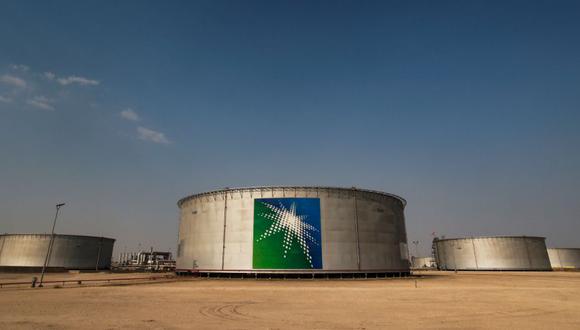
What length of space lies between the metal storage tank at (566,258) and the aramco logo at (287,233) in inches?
4448

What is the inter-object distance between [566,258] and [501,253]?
4525 cm

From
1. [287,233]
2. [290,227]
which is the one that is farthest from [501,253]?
[287,233]

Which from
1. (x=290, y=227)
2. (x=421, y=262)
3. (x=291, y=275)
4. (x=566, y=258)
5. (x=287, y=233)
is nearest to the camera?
(x=291, y=275)

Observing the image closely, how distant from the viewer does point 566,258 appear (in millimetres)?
115062

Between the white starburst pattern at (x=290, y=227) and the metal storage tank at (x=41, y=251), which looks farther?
the metal storage tank at (x=41, y=251)

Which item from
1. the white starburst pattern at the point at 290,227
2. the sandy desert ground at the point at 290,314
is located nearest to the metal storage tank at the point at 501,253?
the white starburst pattern at the point at 290,227

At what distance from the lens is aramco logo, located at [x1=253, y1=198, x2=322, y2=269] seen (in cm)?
4566

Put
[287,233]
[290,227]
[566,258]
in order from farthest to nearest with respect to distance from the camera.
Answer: [566,258] → [290,227] → [287,233]

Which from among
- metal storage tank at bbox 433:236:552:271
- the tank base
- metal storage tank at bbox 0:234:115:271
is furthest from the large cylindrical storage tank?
metal storage tank at bbox 433:236:552:271

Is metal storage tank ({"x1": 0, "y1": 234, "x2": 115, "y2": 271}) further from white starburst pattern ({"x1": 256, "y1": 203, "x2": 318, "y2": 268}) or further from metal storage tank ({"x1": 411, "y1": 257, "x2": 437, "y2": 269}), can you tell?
metal storage tank ({"x1": 411, "y1": 257, "x2": 437, "y2": 269})

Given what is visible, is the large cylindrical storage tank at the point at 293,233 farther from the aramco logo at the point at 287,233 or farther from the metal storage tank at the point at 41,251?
the metal storage tank at the point at 41,251

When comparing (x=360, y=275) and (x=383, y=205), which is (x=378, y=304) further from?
(x=383, y=205)

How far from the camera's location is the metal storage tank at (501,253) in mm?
90750

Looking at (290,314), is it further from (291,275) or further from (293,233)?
(293,233)
